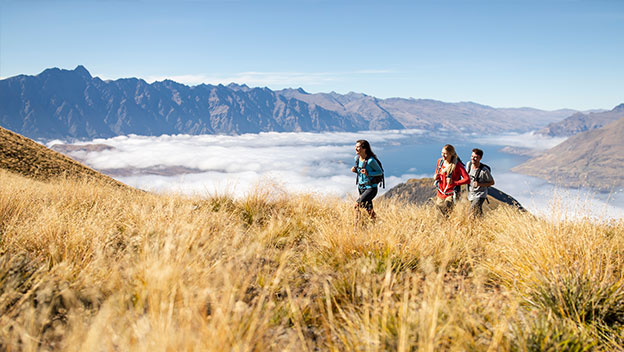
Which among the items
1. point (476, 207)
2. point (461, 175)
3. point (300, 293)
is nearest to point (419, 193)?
point (476, 207)

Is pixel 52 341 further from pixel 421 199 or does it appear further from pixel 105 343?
pixel 421 199

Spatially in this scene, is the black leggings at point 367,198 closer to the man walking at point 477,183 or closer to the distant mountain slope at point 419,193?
the man walking at point 477,183

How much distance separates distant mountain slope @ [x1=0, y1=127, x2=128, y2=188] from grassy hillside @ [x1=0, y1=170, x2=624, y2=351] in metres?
19.8

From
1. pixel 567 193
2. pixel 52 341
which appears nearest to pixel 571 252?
pixel 567 193

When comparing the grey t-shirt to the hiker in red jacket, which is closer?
the hiker in red jacket

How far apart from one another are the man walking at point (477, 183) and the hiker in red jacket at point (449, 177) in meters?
0.34

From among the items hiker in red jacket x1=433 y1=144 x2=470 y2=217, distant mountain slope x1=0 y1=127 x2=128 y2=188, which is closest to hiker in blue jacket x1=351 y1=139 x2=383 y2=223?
hiker in red jacket x1=433 y1=144 x2=470 y2=217

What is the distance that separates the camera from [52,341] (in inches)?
98.7

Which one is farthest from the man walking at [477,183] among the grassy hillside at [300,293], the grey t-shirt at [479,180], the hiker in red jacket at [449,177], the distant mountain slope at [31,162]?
the distant mountain slope at [31,162]

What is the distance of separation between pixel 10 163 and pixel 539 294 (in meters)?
29.1

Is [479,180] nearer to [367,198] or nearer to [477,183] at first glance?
[477,183]

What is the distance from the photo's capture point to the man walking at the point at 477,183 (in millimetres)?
6965

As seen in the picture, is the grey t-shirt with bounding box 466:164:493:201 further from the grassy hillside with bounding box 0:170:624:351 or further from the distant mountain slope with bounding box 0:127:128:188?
the distant mountain slope with bounding box 0:127:128:188

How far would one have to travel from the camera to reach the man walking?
6965mm
